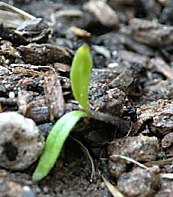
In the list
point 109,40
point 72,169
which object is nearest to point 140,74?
point 109,40

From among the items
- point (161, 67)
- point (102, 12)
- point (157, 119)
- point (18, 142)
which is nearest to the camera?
point (18, 142)

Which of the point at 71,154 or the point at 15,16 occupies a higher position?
the point at 15,16

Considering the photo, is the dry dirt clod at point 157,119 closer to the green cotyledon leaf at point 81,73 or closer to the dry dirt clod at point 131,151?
the dry dirt clod at point 131,151

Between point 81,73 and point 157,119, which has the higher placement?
point 81,73

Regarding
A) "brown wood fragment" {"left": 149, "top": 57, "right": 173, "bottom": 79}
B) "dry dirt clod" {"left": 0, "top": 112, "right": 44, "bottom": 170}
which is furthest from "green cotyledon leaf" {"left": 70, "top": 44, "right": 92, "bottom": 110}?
"brown wood fragment" {"left": 149, "top": 57, "right": 173, "bottom": 79}

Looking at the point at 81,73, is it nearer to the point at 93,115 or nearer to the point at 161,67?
the point at 93,115

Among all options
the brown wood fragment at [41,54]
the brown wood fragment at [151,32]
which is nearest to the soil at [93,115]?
the brown wood fragment at [41,54]

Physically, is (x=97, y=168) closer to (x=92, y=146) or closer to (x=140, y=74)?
(x=92, y=146)

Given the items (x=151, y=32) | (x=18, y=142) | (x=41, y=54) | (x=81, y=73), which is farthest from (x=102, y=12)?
(x=18, y=142)
